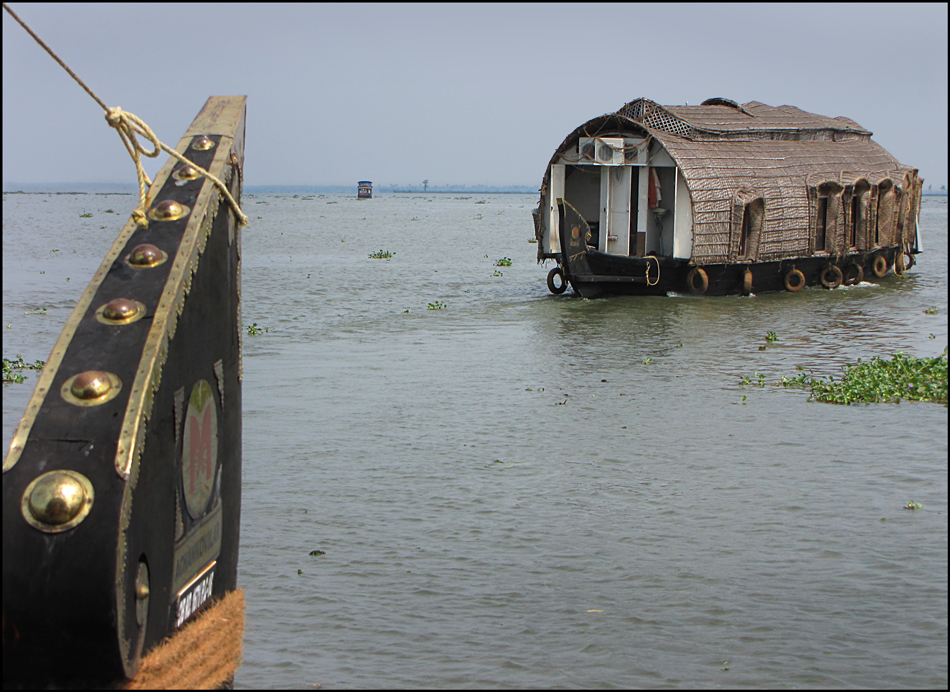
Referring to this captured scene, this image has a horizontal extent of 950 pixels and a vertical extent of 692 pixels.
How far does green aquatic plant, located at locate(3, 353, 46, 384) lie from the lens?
11141 millimetres

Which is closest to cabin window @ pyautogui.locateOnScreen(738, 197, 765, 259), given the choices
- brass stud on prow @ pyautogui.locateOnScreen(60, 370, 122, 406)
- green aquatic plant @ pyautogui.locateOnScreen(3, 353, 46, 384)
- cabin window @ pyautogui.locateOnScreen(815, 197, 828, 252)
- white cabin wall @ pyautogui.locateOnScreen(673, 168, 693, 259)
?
white cabin wall @ pyautogui.locateOnScreen(673, 168, 693, 259)

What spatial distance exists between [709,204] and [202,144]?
15.7m

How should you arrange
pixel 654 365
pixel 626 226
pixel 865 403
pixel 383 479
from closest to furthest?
pixel 383 479
pixel 865 403
pixel 654 365
pixel 626 226

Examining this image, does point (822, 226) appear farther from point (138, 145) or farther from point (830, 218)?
point (138, 145)

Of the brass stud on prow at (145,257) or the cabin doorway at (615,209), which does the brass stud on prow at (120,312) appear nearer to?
the brass stud on prow at (145,257)

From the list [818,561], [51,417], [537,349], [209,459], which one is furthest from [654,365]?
[51,417]

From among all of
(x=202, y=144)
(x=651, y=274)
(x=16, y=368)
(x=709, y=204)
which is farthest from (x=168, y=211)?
(x=651, y=274)

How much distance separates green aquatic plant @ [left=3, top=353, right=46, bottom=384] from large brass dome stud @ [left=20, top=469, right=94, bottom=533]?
9.53m

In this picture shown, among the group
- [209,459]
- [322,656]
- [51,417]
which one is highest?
[51,417]

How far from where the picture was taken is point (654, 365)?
1247 cm

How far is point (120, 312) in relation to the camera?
110 inches

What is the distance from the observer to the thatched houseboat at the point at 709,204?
18.5 m

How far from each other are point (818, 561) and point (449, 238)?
38146 millimetres

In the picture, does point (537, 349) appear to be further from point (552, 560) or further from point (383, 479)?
point (552, 560)
